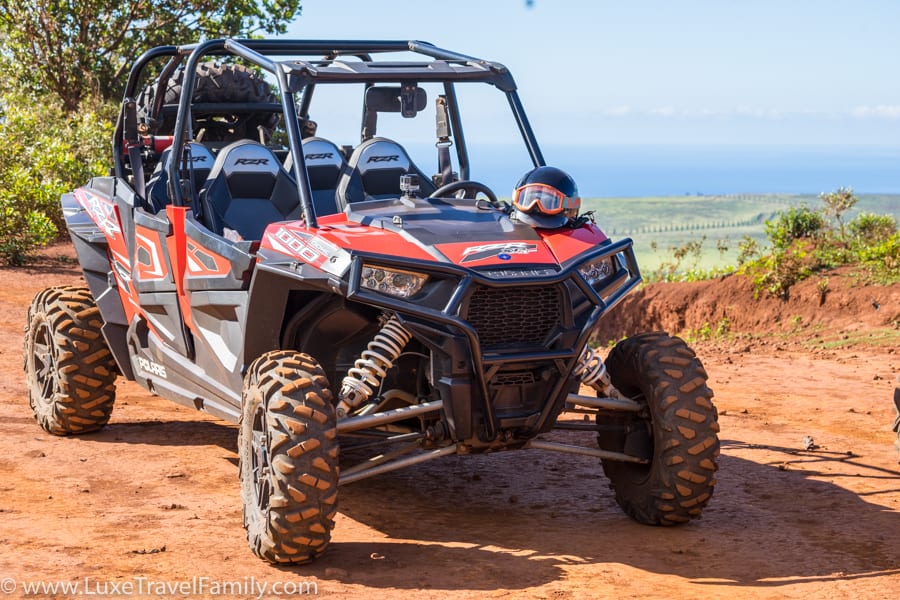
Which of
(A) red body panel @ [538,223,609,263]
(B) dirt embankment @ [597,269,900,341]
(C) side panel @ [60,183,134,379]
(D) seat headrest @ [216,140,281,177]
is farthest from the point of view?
(B) dirt embankment @ [597,269,900,341]

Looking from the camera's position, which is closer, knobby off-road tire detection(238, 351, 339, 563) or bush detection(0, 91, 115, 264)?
knobby off-road tire detection(238, 351, 339, 563)

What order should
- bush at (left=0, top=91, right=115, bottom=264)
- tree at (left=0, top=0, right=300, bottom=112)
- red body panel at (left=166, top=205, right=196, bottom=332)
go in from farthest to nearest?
tree at (left=0, top=0, right=300, bottom=112) → bush at (left=0, top=91, right=115, bottom=264) → red body panel at (left=166, top=205, right=196, bottom=332)

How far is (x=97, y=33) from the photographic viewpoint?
2433 centimetres

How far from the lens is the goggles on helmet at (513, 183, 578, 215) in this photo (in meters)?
6.58

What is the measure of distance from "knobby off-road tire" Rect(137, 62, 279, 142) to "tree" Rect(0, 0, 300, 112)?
14.2 meters

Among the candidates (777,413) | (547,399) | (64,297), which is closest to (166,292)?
(64,297)

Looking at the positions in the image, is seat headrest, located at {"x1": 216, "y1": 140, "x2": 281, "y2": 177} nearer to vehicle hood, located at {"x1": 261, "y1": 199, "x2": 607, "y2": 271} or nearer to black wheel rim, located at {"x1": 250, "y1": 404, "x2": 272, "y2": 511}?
vehicle hood, located at {"x1": 261, "y1": 199, "x2": 607, "y2": 271}

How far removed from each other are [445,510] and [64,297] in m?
3.49

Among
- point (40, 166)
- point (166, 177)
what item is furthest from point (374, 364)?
point (40, 166)

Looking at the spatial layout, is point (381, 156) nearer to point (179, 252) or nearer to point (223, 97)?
point (179, 252)

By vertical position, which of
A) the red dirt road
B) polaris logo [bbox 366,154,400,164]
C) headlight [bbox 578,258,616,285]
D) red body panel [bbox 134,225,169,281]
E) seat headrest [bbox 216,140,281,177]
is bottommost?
the red dirt road

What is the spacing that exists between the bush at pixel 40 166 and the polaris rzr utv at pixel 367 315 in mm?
9892

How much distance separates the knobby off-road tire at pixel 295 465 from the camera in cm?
575

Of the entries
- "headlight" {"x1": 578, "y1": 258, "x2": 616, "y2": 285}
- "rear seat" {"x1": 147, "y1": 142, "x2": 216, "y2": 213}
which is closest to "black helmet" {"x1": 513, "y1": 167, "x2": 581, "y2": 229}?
"headlight" {"x1": 578, "y1": 258, "x2": 616, "y2": 285}
